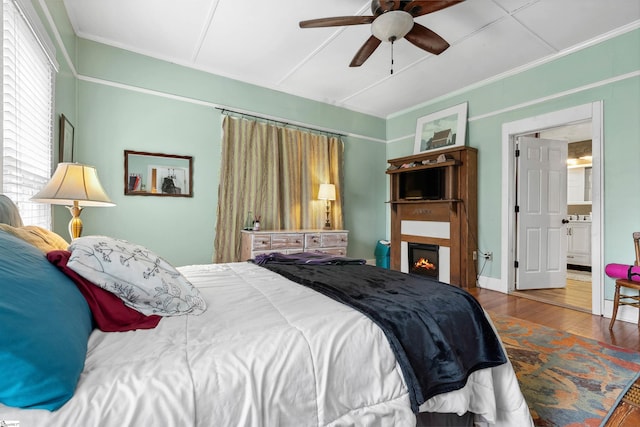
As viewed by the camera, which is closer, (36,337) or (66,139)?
(36,337)

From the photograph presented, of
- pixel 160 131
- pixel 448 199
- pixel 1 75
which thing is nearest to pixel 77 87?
pixel 160 131

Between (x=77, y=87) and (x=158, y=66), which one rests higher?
(x=158, y=66)

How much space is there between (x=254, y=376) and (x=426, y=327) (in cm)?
71

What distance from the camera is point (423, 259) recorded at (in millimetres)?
4570

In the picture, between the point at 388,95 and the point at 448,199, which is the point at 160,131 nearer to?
the point at 388,95

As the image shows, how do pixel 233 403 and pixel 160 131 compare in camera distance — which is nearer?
pixel 233 403

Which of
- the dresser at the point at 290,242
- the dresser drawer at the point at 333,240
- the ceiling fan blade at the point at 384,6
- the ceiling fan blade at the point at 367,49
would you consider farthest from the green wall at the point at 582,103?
the ceiling fan blade at the point at 384,6

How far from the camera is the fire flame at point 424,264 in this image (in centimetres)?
445

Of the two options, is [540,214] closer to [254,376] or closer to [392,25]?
Answer: [392,25]

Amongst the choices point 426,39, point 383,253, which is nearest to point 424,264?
point 383,253

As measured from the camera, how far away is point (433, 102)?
4738 millimetres

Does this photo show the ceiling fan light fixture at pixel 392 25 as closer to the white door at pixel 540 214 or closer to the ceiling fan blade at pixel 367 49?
the ceiling fan blade at pixel 367 49

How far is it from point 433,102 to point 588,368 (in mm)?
3938

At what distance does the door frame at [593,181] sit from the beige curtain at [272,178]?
2.32m
